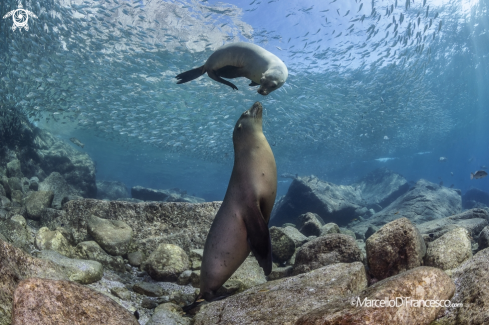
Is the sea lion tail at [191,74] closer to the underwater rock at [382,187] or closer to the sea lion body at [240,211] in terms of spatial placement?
the sea lion body at [240,211]

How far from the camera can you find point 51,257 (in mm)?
3020

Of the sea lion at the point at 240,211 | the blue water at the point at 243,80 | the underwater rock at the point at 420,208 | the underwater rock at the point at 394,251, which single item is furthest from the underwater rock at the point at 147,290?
the blue water at the point at 243,80

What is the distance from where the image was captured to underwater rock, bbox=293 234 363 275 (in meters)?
3.51

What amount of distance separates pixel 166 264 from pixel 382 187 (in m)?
27.9

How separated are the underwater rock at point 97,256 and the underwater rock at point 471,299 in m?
3.88

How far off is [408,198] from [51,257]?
661 inches

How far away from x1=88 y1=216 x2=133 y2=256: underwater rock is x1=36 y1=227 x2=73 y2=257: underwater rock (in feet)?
1.26

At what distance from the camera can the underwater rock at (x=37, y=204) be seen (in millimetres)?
5625

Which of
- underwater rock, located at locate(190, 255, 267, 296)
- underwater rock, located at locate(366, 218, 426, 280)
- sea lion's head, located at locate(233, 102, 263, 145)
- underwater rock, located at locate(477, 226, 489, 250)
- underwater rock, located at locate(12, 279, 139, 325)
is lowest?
underwater rock, located at locate(12, 279, 139, 325)

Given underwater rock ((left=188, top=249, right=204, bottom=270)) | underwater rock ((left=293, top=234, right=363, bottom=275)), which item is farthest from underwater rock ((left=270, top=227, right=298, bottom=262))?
underwater rock ((left=188, top=249, right=204, bottom=270))

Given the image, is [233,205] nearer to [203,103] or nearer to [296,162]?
[203,103]

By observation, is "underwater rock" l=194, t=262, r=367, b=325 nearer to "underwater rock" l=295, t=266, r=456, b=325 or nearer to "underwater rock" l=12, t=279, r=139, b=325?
"underwater rock" l=295, t=266, r=456, b=325

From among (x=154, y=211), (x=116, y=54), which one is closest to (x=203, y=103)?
(x=116, y=54)

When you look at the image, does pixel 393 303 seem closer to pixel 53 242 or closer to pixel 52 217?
pixel 53 242
